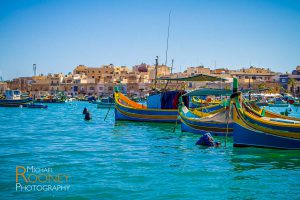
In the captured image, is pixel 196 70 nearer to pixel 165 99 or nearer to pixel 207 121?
pixel 165 99

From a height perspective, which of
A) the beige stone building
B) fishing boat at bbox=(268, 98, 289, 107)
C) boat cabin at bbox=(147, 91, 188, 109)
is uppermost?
the beige stone building

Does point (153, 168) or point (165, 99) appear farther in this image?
point (165, 99)

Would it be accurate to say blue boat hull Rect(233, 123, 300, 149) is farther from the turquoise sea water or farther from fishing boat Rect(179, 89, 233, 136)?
fishing boat Rect(179, 89, 233, 136)

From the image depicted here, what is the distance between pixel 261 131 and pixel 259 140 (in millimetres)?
396

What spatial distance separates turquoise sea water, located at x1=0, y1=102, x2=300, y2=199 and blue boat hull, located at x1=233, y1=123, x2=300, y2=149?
233 mm

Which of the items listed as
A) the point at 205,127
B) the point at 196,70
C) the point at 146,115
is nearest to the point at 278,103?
the point at 196,70

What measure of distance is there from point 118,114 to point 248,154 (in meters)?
18.6

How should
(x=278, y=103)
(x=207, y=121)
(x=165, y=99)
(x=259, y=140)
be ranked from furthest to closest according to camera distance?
(x=278, y=103)
(x=165, y=99)
(x=207, y=121)
(x=259, y=140)

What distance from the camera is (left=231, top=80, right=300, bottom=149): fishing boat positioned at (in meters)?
16.4

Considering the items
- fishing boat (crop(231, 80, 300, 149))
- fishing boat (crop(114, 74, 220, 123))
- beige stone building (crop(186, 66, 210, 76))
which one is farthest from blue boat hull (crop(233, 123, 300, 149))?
beige stone building (crop(186, 66, 210, 76))

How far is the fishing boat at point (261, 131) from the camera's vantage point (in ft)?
53.9

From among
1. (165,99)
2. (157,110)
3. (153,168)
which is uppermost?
(165,99)

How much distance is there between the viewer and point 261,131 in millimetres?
17000

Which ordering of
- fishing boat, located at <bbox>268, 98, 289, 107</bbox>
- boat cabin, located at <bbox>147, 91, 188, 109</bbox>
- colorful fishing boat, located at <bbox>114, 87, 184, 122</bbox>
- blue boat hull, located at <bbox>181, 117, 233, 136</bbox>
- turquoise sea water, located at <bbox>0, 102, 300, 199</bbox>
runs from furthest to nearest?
fishing boat, located at <bbox>268, 98, 289, 107</bbox> < colorful fishing boat, located at <bbox>114, 87, 184, 122</bbox> < boat cabin, located at <bbox>147, 91, 188, 109</bbox> < blue boat hull, located at <bbox>181, 117, 233, 136</bbox> < turquoise sea water, located at <bbox>0, 102, 300, 199</bbox>
